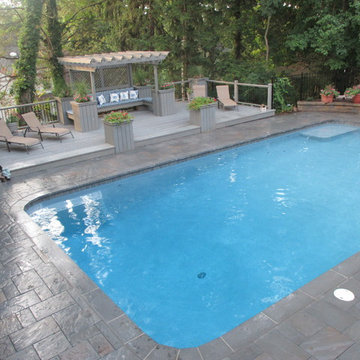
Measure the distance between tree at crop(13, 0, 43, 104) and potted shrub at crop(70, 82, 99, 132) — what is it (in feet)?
9.60

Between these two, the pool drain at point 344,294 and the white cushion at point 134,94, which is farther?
the white cushion at point 134,94

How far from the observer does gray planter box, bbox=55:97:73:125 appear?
12.6 m

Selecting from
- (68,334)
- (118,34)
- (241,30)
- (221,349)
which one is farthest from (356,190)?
(118,34)

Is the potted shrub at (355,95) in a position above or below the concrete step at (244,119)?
above

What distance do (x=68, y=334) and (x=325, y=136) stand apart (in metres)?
10.0

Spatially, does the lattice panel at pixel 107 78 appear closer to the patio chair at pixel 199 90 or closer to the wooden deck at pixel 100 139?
the wooden deck at pixel 100 139

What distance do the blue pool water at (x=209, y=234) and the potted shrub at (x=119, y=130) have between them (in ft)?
5.24

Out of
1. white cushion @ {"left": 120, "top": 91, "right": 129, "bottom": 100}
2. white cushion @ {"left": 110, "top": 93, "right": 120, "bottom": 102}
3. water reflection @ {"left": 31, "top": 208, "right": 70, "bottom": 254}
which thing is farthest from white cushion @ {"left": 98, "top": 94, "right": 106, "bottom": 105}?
water reflection @ {"left": 31, "top": 208, "right": 70, "bottom": 254}

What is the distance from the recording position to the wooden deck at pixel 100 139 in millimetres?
9406

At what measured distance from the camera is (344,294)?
4434mm

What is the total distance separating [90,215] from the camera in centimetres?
739

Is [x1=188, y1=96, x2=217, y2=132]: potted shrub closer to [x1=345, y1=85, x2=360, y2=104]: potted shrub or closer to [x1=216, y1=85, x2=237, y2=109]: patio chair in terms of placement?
[x1=216, y1=85, x2=237, y2=109]: patio chair

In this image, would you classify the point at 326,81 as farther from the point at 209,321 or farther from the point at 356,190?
the point at 209,321

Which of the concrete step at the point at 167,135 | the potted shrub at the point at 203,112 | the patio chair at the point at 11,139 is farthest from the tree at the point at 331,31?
the patio chair at the point at 11,139
